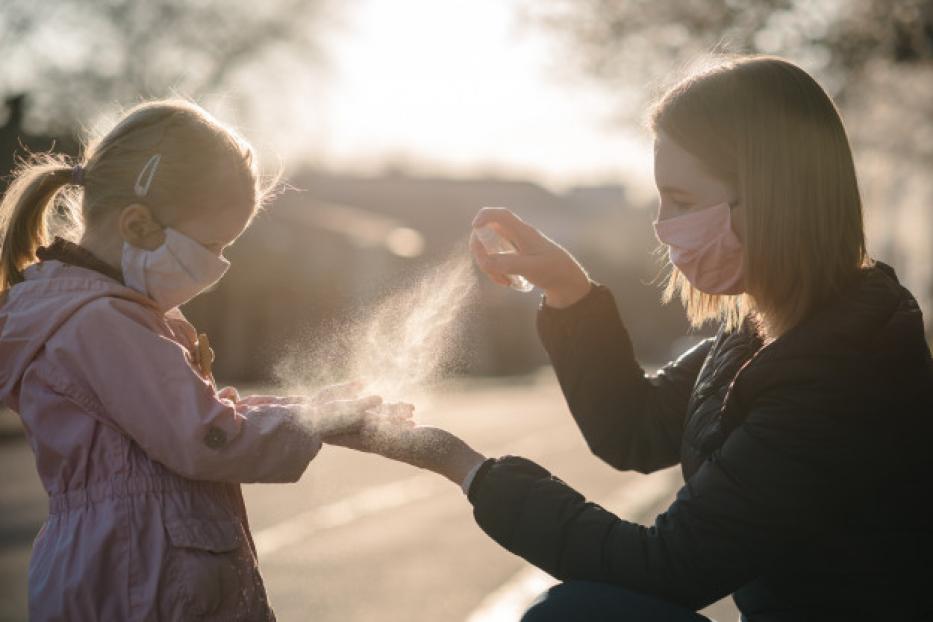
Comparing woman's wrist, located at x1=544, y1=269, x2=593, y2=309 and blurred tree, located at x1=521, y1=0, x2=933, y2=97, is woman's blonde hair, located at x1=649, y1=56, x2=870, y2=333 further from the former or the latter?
blurred tree, located at x1=521, y1=0, x2=933, y2=97

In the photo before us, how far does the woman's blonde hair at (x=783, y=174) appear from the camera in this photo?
286 cm

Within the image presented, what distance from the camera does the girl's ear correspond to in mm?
2996

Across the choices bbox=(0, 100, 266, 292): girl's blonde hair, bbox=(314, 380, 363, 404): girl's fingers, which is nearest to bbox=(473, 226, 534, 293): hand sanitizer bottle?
bbox=(314, 380, 363, 404): girl's fingers

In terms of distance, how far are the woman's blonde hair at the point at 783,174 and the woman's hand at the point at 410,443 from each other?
2.72 feet

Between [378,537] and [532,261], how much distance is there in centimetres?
610

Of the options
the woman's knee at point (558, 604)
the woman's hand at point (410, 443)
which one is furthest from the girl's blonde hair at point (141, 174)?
the woman's knee at point (558, 604)

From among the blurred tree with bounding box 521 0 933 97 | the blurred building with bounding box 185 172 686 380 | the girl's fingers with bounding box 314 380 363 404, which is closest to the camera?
the girl's fingers with bounding box 314 380 363 404

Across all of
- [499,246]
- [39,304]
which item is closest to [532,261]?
[499,246]

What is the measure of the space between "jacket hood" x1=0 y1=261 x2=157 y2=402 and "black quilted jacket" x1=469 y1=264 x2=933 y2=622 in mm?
1062

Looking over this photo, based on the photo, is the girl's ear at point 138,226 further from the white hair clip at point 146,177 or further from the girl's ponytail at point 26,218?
the girl's ponytail at point 26,218

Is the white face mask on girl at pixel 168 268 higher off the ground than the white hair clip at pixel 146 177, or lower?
lower

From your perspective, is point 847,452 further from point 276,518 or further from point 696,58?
point 276,518

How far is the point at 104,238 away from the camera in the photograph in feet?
9.91

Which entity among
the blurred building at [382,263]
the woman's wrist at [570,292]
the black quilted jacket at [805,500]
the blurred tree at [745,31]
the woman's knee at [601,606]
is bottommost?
the woman's knee at [601,606]
